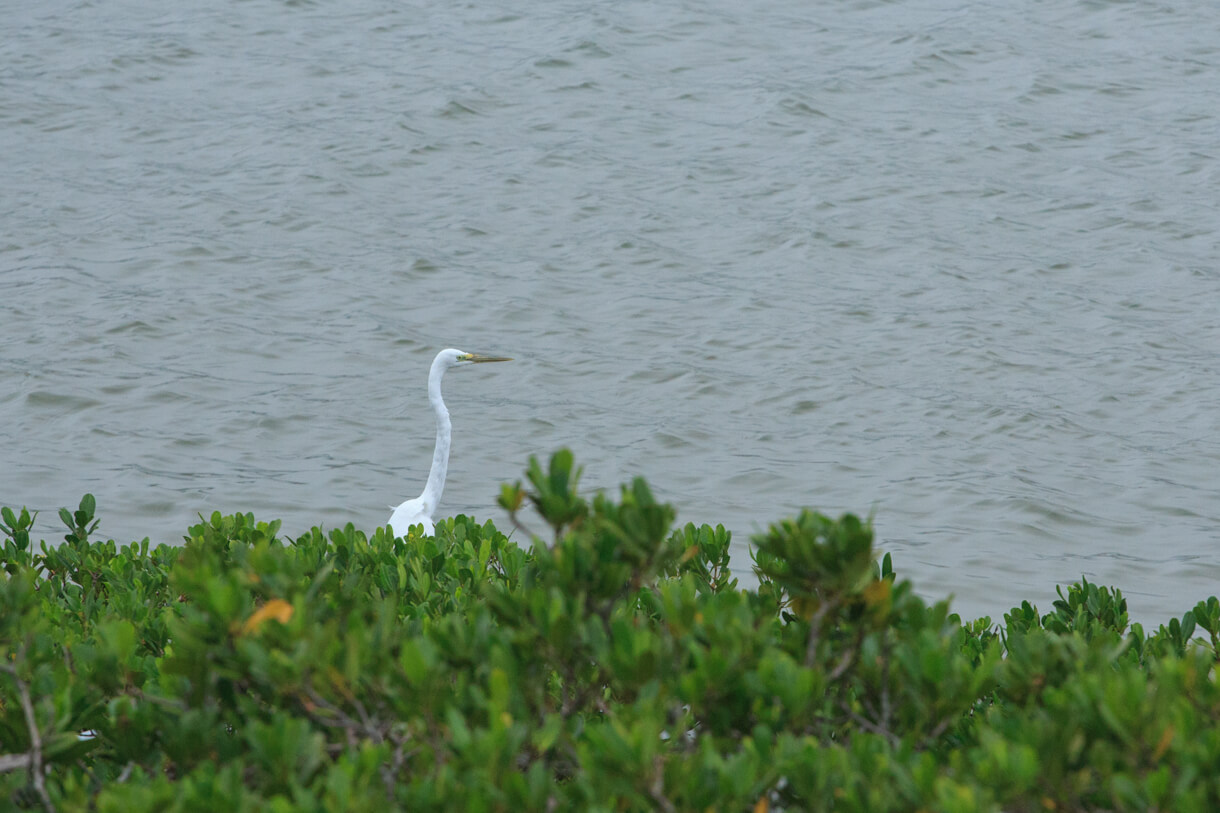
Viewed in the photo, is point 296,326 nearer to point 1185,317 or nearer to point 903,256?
point 903,256

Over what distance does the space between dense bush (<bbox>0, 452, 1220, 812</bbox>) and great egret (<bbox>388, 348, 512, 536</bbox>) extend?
384 centimetres

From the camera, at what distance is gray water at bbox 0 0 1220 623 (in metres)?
8.89

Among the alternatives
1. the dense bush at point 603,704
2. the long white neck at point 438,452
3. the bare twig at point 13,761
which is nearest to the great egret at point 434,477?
the long white neck at point 438,452

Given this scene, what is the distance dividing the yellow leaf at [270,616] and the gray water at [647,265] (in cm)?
542

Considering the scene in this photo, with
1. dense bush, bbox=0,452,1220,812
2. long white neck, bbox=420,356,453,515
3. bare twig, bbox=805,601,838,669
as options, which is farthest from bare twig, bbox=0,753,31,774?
long white neck, bbox=420,356,453,515

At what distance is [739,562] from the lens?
754 centimetres

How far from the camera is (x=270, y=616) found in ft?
6.61

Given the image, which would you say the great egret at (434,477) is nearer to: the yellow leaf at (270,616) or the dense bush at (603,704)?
the dense bush at (603,704)

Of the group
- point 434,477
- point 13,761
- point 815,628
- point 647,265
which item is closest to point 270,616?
point 13,761

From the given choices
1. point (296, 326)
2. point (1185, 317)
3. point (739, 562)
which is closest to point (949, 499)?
point (739, 562)

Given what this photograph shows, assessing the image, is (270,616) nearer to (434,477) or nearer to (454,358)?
(434,477)

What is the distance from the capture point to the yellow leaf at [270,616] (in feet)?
6.59

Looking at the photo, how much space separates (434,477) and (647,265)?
577 centimetres

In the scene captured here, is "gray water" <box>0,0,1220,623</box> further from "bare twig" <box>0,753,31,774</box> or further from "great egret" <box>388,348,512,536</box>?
"bare twig" <box>0,753,31,774</box>
